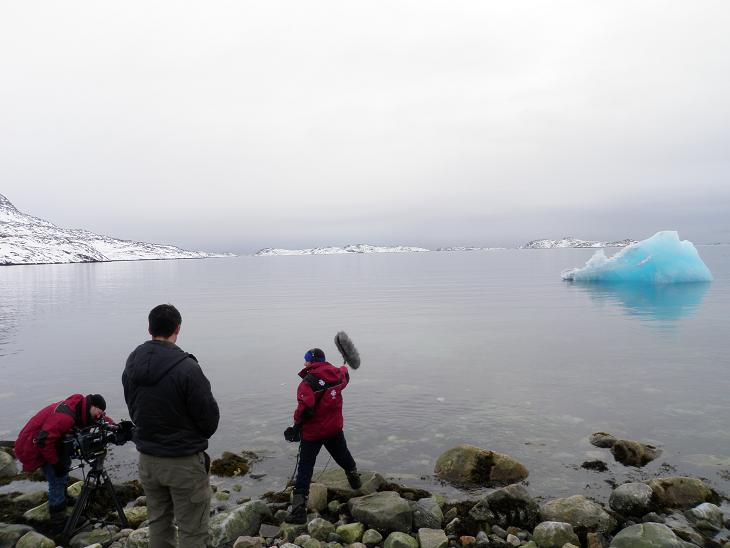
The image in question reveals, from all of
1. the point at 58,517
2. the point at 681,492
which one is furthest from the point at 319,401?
the point at 681,492

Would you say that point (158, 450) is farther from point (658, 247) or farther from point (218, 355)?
point (658, 247)

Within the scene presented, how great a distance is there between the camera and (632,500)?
27.8 feet

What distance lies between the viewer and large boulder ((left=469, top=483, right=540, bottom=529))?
26.4ft

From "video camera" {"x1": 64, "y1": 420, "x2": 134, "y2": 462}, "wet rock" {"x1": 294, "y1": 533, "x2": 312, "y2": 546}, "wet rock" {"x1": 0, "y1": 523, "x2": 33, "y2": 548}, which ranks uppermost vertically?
"video camera" {"x1": 64, "y1": 420, "x2": 134, "y2": 462}

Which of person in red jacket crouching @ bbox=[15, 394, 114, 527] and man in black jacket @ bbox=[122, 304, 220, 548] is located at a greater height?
man in black jacket @ bbox=[122, 304, 220, 548]

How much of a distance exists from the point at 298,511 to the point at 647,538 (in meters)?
5.26

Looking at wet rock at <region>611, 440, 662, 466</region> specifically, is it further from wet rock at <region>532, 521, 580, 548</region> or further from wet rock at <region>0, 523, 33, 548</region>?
wet rock at <region>0, 523, 33, 548</region>

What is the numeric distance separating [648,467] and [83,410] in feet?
36.2

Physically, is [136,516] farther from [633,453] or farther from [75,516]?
[633,453]

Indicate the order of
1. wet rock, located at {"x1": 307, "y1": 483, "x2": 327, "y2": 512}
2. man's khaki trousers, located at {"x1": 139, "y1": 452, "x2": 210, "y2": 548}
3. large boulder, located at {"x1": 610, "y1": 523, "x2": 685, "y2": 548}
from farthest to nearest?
wet rock, located at {"x1": 307, "y1": 483, "x2": 327, "y2": 512} < large boulder, located at {"x1": 610, "y1": 523, "x2": 685, "y2": 548} < man's khaki trousers, located at {"x1": 139, "y1": 452, "x2": 210, "y2": 548}

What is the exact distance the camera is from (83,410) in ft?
25.7

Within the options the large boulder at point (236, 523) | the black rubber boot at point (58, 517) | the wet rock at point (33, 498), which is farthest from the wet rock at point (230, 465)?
the wet rock at point (33, 498)

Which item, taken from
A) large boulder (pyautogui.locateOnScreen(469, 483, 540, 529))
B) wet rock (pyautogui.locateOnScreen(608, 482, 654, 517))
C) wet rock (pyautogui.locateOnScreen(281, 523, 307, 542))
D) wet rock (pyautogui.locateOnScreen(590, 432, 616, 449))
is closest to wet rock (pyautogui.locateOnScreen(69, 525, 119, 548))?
wet rock (pyautogui.locateOnScreen(281, 523, 307, 542))

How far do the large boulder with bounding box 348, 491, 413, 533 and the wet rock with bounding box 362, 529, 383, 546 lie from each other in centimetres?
24
